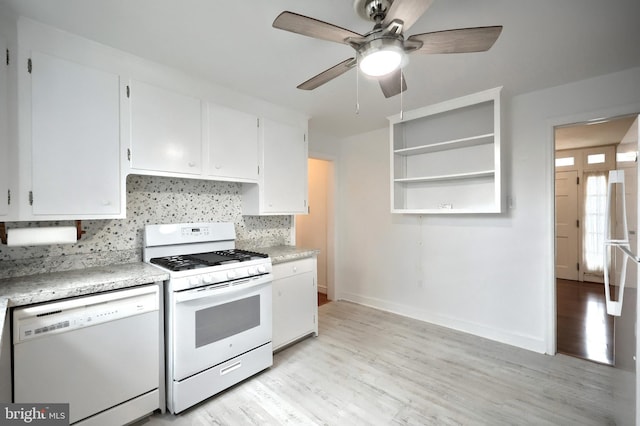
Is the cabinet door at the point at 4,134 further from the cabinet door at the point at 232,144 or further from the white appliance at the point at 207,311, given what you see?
the cabinet door at the point at 232,144

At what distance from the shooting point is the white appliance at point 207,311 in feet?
6.24

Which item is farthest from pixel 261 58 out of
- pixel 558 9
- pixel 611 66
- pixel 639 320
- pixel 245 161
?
pixel 611 66

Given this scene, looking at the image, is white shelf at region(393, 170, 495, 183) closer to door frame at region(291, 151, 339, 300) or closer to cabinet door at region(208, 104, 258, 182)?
door frame at region(291, 151, 339, 300)

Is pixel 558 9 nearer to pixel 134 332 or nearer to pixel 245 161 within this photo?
pixel 245 161

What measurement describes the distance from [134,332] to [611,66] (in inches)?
159

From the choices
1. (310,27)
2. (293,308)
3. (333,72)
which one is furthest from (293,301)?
(310,27)

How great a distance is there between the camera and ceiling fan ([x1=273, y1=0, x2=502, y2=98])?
1247 millimetres

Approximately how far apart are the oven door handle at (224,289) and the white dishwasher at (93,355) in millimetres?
171

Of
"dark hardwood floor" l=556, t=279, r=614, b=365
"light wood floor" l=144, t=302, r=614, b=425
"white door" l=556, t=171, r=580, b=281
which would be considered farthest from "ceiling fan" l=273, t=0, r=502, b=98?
"white door" l=556, t=171, r=580, b=281

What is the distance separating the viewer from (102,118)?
1905 mm

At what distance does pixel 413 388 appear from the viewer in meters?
2.18

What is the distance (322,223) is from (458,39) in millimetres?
3509

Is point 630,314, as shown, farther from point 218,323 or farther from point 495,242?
point 218,323

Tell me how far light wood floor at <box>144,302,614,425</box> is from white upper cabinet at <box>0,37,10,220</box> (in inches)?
63.8
